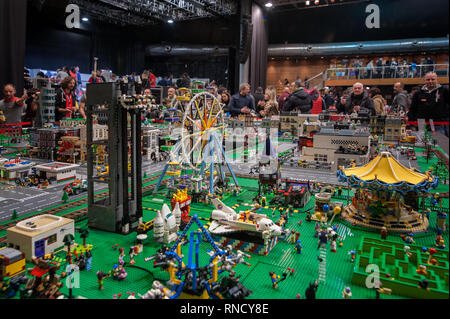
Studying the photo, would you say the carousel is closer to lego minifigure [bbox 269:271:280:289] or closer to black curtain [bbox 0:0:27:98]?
lego minifigure [bbox 269:271:280:289]

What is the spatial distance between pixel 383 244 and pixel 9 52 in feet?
56.8

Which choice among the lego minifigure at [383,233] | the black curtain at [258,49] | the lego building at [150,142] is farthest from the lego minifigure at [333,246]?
the black curtain at [258,49]

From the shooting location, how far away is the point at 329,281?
4738mm

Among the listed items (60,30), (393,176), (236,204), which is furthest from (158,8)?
(393,176)

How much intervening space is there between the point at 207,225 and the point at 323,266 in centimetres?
240

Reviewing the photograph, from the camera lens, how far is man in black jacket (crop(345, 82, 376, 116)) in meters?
16.1

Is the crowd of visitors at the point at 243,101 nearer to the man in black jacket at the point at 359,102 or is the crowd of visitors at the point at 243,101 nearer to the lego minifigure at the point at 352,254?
the man in black jacket at the point at 359,102

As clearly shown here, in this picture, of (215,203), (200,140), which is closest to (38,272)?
(215,203)

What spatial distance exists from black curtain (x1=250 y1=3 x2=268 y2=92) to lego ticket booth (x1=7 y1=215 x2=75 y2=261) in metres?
23.9

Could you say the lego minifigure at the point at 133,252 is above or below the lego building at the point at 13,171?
below

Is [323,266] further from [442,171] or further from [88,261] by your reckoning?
[88,261]

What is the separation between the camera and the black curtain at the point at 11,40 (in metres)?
15.5

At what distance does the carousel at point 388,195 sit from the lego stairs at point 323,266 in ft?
4.93
